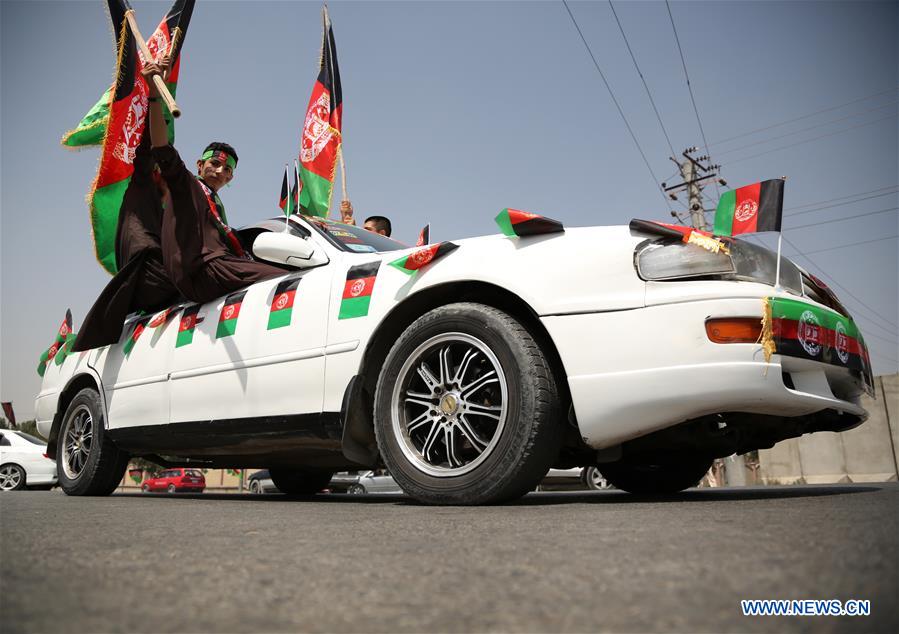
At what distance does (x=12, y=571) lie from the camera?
3.75ft

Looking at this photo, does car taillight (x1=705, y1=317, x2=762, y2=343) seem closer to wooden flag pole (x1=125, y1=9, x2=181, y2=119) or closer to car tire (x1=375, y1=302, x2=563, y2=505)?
car tire (x1=375, y1=302, x2=563, y2=505)

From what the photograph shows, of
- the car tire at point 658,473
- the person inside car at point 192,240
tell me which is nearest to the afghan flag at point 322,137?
the person inside car at point 192,240

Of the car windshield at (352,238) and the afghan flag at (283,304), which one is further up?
the car windshield at (352,238)

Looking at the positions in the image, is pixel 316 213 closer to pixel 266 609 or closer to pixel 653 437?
pixel 653 437

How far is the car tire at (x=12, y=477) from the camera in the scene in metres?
11.8

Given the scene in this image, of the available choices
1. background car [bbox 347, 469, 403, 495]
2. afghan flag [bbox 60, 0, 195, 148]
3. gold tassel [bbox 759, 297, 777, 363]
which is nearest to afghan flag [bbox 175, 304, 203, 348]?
afghan flag [bbox 60, 0, 195, 148]

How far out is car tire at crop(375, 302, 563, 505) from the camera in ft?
8.17

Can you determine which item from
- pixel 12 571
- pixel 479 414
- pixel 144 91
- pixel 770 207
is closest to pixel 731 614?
pixel 12 571

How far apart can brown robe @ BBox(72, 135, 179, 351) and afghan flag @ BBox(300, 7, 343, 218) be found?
2479mm

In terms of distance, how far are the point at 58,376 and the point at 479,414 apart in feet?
13.2

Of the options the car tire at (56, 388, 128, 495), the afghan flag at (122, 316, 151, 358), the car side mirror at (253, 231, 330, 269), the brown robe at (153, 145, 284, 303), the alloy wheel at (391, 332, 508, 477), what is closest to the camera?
the alloy wheel at (391, 332, 508, 477)

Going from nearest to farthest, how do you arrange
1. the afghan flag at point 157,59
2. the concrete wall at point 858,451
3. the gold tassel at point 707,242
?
the gold tassel at point 707,242 → the afghan flag at point 157,59 → the concrete wall at point 858,451

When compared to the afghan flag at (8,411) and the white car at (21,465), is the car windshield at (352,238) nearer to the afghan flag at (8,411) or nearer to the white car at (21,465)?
the afghan flag at (8,411)

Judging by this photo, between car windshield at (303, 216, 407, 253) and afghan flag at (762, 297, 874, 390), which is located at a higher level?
car windshield at (303, 216, 407, 253)
